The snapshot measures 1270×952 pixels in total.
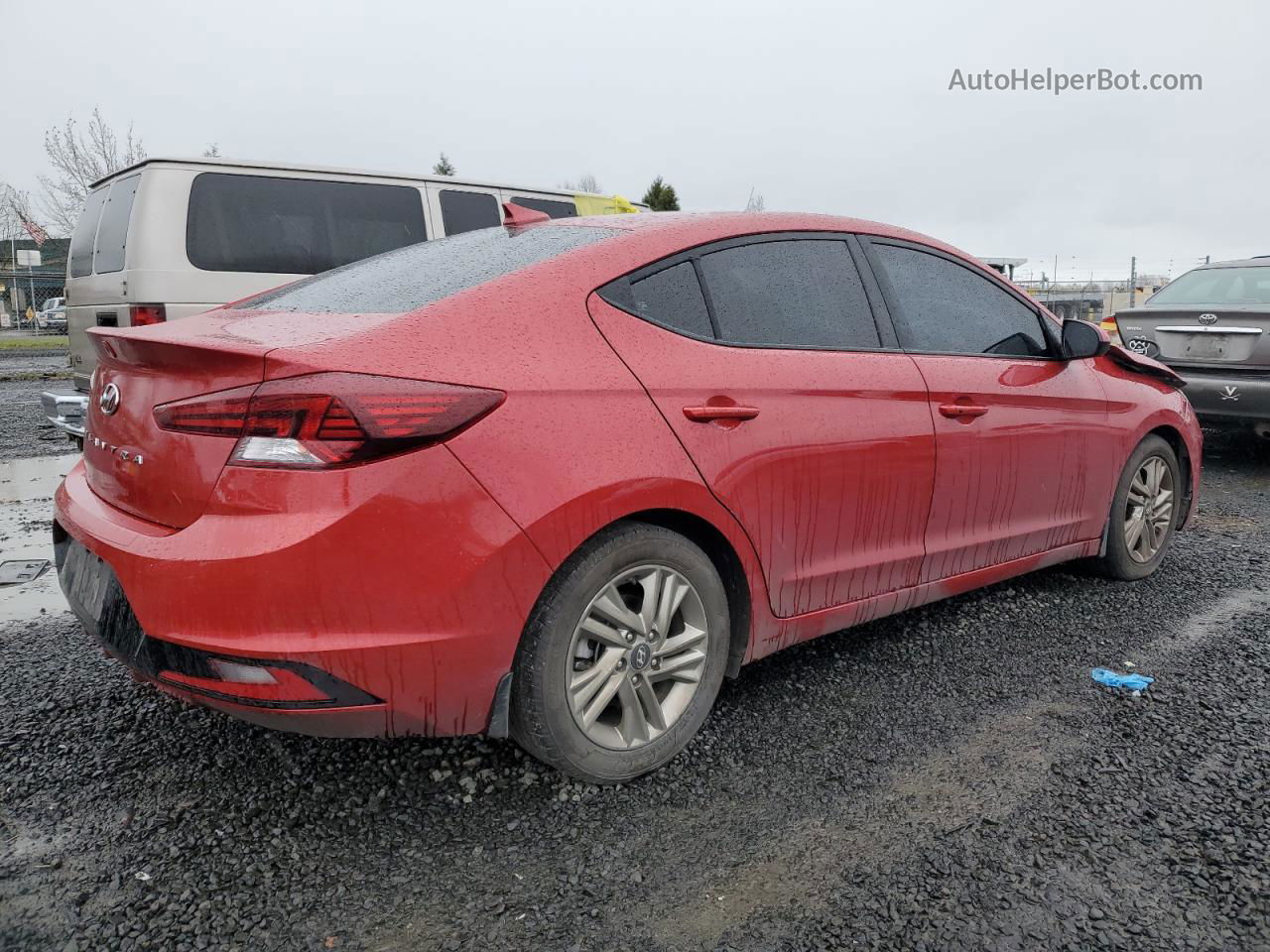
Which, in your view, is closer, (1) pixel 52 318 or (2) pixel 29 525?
(2) pixel 29 525

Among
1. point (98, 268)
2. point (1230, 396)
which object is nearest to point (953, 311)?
point (1230, 396)

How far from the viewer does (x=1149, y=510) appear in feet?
14.4

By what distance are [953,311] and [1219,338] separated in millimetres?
4550

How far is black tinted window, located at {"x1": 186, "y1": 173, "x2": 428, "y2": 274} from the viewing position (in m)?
6.33

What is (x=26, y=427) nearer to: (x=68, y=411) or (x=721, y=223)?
(x=68, y=411)

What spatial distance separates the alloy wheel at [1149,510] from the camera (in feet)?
14.1

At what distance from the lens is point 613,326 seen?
2.48 meters

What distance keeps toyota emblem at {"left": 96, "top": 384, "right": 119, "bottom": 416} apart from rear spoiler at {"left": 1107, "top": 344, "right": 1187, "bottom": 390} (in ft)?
12.1

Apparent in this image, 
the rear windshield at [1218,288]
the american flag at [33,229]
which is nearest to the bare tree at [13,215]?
the american flag at [33,229]

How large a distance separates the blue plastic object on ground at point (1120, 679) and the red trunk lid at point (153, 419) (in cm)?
282

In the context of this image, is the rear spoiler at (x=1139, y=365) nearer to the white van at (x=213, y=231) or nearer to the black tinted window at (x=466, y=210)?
the white van at (x=213, y=231)

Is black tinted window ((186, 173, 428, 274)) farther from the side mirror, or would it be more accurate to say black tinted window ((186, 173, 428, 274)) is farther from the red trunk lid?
the side mirror

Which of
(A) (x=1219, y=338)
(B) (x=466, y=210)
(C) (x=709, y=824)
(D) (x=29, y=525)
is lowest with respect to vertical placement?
(C) (x=709, y=824)

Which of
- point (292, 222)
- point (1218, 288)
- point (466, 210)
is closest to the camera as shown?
point (292, 222)
